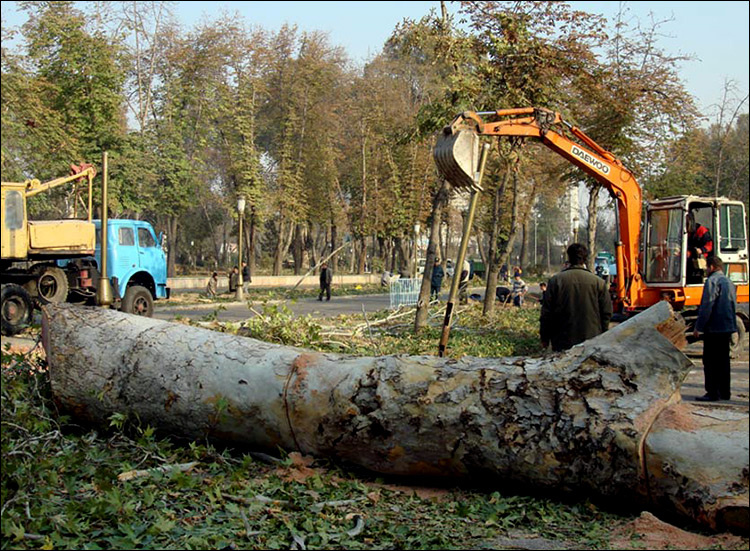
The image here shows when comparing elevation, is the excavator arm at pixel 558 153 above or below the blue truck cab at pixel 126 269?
above

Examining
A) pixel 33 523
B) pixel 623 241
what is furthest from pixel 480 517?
pixel 623 241

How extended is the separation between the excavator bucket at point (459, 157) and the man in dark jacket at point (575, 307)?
1891mm

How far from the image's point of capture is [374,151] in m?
46.3

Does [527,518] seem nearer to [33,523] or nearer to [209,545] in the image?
[209,545]

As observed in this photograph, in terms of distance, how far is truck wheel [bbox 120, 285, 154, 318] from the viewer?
57.3 ft

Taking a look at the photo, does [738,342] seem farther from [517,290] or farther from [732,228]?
[517,290]

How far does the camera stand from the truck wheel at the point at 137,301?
17.5m

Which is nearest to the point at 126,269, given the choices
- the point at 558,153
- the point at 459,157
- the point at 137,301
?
the point at 137,301

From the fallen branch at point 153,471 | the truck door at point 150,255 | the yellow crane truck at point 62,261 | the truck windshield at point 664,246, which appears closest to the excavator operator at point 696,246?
the truck windshield at point 664,246

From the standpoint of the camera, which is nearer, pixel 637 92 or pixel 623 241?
pixel 623 241

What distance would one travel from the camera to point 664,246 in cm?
1394

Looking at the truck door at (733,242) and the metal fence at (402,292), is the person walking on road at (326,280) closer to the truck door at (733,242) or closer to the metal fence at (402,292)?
the metal fence at (402,292)

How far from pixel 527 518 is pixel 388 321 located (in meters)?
10.8

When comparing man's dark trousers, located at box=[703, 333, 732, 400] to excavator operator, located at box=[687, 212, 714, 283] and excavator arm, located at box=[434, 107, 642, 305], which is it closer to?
excavator arm, located at box=[434, 107, 642, 305]
